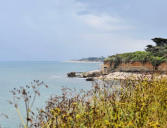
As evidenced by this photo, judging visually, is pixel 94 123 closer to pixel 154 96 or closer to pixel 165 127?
pixel 165 127

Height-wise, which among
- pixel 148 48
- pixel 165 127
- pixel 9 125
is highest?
pixel 148 48

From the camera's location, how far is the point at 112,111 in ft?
7.81

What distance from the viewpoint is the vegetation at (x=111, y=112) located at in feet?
6.07

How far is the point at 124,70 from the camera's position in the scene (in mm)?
26766

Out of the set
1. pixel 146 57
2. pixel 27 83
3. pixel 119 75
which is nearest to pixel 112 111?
pixel 119 75

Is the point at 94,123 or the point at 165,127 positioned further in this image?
the point at 165,127

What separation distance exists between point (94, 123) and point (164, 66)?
78.1 feet

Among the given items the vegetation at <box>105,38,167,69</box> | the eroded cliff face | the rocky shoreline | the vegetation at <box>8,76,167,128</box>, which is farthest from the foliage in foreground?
the vegetation at <box>105,38,167,69</box>

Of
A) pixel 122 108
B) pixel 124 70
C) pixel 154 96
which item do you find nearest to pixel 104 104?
pixel 122 108

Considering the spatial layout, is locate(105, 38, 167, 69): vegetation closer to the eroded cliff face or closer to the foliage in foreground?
the eroded cliff face

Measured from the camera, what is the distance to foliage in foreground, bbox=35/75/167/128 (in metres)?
1.85

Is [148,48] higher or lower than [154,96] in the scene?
higher

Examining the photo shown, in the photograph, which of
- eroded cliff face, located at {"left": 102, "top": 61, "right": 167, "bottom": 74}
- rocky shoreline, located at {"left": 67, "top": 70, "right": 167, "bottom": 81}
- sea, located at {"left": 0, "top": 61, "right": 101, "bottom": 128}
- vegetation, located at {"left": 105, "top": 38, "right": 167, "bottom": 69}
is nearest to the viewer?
rocky shoreline, located at {"left": 67, "top": 70, "right": 167, "bottom": 81}

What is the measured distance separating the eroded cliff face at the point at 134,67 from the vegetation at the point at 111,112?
850 inches
